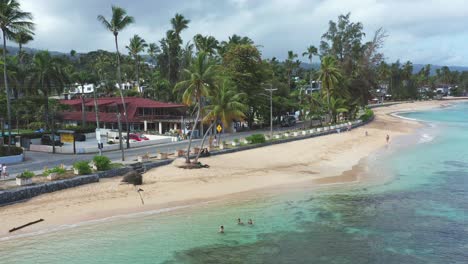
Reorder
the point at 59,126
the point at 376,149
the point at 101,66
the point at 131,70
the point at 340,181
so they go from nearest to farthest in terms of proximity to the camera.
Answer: the point at 340,181, the point at 376,149, the point at 59,126, the point at 101,66, the point at 131,70

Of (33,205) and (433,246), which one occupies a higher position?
(33,205)

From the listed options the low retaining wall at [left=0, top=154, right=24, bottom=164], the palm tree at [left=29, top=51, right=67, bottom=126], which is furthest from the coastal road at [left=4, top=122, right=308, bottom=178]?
the palm tree at [left=29, top=51, right=67, bottom=126]

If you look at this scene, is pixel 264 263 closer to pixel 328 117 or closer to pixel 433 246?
pixel 433 246

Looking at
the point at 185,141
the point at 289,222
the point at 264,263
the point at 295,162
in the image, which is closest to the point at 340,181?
the point at 295,162

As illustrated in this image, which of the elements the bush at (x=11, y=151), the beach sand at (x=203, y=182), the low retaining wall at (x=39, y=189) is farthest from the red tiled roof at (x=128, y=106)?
the low retaining wall at (x=39, y=189)

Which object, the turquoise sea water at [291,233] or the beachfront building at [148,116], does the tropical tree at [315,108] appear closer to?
the beachfront building at [148,116]

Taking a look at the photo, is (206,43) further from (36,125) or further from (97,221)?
(97,221)

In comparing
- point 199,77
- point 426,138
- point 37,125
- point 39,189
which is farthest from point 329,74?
point 39,189
